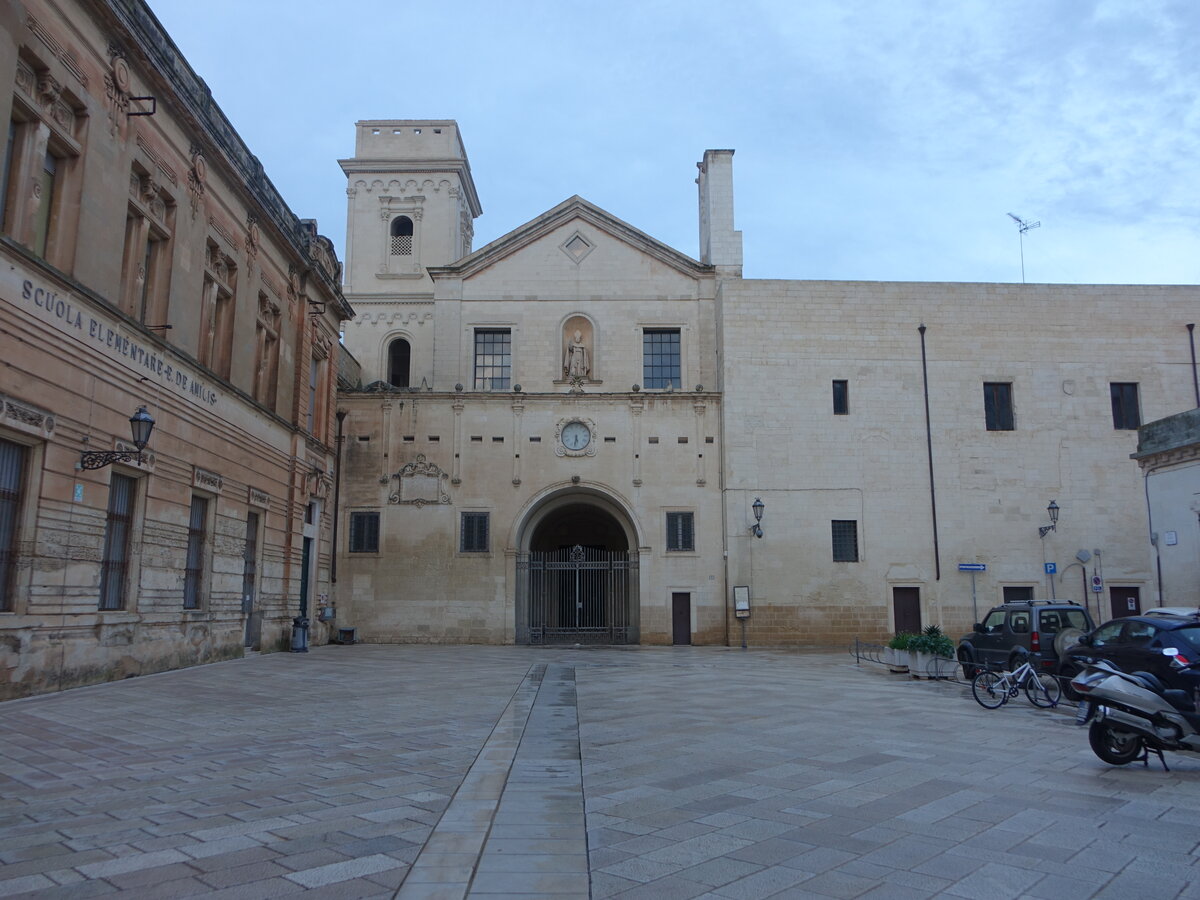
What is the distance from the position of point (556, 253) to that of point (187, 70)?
15.2 metres

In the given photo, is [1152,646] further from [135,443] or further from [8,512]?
[8,512]

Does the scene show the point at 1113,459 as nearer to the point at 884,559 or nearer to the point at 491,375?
the point at 884,559

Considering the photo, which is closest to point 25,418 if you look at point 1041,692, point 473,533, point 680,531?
point 1041,692

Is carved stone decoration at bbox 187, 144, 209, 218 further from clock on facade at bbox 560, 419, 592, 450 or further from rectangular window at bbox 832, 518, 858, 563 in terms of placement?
rectangular window at bbox 832, 518, 858, 563

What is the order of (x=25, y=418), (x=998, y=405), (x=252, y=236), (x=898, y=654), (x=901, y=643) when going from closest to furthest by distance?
(x=25, y=418) → (x=901, y=643) → (x=898, y=654) → (x=252, y=236) → (x=998, y=405)

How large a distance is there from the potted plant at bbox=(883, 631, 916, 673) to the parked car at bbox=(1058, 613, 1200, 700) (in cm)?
553

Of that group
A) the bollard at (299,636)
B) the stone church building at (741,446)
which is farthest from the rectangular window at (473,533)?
the bollard at (299,636)

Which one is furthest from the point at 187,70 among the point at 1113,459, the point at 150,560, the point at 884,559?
the point at 1113,459

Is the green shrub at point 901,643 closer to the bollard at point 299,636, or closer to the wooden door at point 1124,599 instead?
the wooden door at point 1124,599

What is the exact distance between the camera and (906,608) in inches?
1113

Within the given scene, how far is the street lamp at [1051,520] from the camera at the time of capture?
27680mm

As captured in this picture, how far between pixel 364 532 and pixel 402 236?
19035 mm

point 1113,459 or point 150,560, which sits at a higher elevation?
point 1113,459

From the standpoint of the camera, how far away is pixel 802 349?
29375 millimetres
